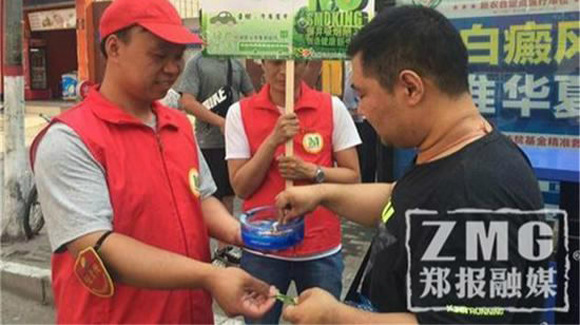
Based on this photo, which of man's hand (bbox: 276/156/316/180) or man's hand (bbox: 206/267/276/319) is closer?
man's hand (bbox: 206/267/276/319)

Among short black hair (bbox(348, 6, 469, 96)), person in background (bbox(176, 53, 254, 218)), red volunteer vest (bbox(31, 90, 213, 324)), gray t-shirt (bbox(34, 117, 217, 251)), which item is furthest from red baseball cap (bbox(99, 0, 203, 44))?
person in background (bbox(176, 53, 254, 218))

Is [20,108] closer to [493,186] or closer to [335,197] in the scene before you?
[335,197]

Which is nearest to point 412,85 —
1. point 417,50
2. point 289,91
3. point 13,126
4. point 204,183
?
point 417,50

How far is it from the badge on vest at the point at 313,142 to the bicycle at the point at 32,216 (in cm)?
344

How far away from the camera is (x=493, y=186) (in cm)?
135

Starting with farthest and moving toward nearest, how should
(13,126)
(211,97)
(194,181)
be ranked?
(13,126) < (211,97) < (194,181)

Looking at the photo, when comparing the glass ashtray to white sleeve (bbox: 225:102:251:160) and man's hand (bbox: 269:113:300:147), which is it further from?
white sleeve (bbox: 225:102:251:160)

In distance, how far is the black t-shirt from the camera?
4.42 feet

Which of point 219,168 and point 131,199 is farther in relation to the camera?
point 219,168

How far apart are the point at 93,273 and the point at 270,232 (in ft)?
2.20

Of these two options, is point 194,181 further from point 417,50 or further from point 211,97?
point 211,97

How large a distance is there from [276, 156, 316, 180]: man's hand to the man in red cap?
678 millimetres

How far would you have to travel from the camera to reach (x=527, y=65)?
304cm

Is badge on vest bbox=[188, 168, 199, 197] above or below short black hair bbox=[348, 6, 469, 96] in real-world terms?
below
